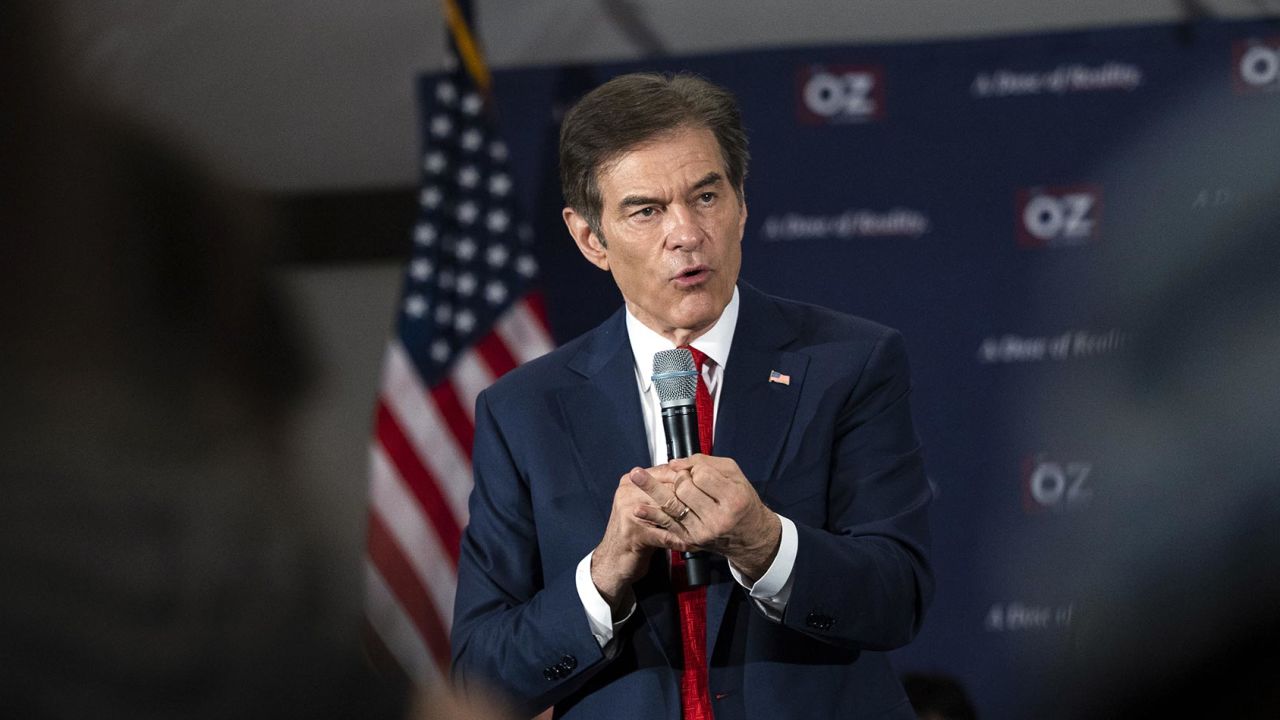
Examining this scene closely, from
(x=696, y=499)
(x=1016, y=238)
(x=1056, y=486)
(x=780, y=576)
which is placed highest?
(x=1016, y=238)

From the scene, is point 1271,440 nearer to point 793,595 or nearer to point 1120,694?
point 793,595

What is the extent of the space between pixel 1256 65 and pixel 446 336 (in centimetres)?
268

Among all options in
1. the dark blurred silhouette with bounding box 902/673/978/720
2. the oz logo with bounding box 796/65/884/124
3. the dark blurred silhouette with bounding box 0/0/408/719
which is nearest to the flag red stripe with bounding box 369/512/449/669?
the dark blurred silhouette with bounding box 902/673/978/720

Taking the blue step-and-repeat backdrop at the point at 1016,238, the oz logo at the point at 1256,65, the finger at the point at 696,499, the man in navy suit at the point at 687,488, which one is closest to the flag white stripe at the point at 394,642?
the finger at the point at 696,499

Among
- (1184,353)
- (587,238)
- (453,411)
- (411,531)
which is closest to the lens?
(587,238)

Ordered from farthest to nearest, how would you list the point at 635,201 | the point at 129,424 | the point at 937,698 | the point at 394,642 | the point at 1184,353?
the point at 1184,353
the point at 937,698
the point at 635,201
the point at 394,642
the point at 129,424

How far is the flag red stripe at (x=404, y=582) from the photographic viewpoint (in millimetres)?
3775

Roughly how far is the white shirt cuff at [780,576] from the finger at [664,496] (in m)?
0.14

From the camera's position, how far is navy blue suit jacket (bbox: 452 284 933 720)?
63.1 inches

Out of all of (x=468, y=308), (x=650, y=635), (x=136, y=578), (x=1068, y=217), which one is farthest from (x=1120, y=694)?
(x=1068, y=217)

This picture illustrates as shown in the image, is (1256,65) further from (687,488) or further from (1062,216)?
(687,488)

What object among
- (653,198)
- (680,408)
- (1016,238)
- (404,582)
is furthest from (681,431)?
(1016,238)

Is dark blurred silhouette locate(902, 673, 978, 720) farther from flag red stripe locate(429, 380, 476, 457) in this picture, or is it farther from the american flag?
flag red stripe locate(429, 380, 476, 457)

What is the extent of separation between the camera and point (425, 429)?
3.96 meters
